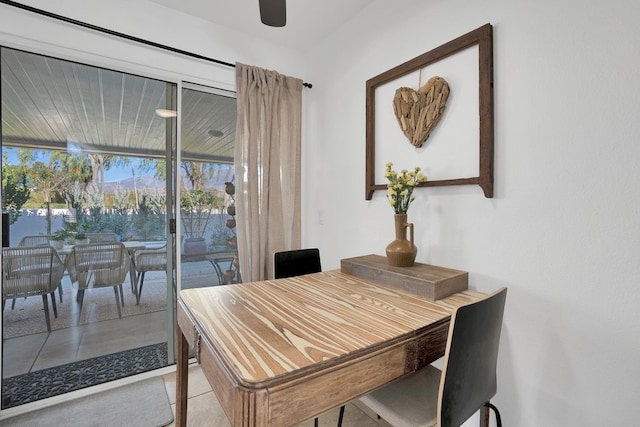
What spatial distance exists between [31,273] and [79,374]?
0.72 metres

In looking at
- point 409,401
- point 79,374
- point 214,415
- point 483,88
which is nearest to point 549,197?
point 483,88

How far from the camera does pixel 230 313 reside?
3.75 feet

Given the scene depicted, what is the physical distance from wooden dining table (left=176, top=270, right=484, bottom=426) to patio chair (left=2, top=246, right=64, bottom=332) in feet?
3.73

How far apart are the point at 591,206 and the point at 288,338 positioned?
1235mm

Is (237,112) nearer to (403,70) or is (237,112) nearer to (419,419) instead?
(403,70)

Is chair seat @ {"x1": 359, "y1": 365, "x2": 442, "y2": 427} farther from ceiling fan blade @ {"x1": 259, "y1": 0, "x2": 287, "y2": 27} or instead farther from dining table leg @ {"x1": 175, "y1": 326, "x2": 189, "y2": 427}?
ceiling fan blade @ {"x1": 259, "y1": 0, "x2": 287, "y2": 27}

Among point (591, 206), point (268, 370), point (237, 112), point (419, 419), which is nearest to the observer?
point (268, 370)

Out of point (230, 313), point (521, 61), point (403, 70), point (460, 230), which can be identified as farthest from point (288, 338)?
point (403, 70)

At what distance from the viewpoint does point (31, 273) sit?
1802mm

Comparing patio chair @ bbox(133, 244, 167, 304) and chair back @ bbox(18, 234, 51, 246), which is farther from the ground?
chair back @ bbox(18, 234, 51, 246)

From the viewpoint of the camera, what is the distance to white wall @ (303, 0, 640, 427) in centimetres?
107

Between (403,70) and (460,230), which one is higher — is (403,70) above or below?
above

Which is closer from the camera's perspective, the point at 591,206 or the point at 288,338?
the point at 288,338

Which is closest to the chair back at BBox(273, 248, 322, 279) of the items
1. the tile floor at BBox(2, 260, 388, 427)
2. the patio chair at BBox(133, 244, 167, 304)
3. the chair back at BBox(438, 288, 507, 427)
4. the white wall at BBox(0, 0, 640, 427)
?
the white wall at BBox(0, 0, 640, 427)
